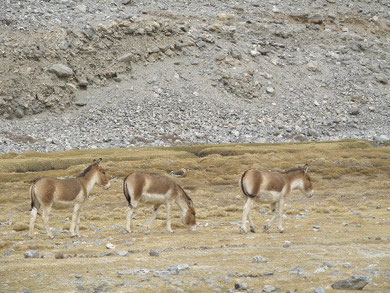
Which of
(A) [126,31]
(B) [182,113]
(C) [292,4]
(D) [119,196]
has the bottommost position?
(D) [119,196]

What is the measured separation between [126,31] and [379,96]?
1836 inches

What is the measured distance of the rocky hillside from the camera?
91.1 metres

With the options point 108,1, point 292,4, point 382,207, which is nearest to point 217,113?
point 108,1

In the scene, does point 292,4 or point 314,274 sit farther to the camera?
point 292,4

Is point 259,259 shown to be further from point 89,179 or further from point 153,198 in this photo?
point 89,179

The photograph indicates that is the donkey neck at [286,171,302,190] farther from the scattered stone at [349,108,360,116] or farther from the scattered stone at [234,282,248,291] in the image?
the scattered stone at [349,108,360,116]

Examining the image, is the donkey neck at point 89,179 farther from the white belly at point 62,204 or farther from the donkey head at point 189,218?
the donkey head at point 189,218

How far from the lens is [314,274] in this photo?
16.7 meters

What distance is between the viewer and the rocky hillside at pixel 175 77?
9106 cm

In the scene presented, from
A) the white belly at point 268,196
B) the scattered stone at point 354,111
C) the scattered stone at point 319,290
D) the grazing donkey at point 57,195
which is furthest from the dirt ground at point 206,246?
the scattered stone at point 354,111

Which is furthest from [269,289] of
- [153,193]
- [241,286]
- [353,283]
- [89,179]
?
[89,179]

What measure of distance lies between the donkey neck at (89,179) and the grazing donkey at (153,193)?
62.9 inches

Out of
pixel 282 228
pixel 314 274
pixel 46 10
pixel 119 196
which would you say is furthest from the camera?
pixel 46 10

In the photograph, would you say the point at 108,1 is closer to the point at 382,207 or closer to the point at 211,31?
the point at 211,31
